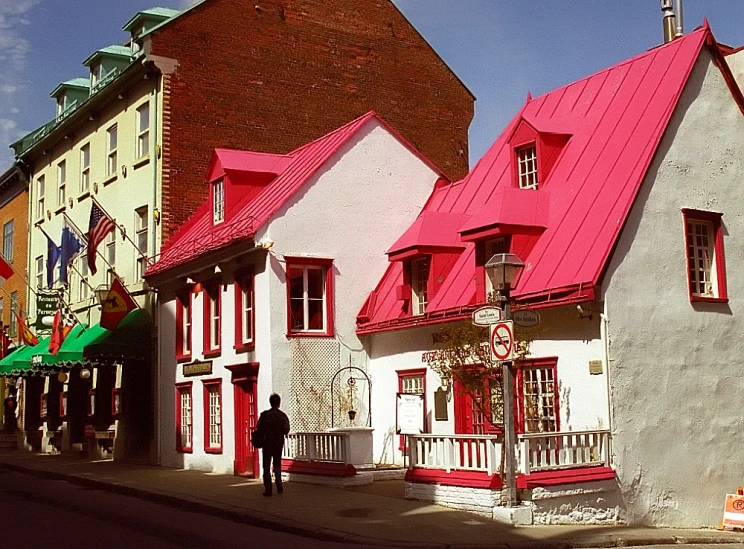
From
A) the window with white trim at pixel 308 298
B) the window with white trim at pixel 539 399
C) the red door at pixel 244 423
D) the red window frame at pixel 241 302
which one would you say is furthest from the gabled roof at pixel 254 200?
the window with white trim at pixel 539 399

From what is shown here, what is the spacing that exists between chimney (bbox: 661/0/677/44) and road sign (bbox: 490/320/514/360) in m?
13.0

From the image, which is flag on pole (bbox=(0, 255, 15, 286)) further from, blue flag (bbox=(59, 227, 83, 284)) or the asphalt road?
the asphalt road

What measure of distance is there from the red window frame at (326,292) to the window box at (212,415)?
3036 millimetres

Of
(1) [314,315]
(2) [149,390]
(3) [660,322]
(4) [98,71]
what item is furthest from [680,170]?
(4) [98,71]

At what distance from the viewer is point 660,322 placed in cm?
1831

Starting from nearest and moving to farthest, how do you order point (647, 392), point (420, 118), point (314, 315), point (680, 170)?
point (647, 392), point (680, 170), point (314, 315), point (420, 118)

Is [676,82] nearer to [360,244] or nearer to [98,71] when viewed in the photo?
[360,244]

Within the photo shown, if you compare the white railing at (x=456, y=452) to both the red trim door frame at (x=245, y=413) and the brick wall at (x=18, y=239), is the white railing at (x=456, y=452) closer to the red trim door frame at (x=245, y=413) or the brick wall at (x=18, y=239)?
the red trim door frame at (x=245, y=413)

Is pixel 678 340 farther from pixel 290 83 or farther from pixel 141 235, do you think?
pixel 141 235

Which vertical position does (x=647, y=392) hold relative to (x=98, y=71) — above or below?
below

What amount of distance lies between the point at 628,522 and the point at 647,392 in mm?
2259

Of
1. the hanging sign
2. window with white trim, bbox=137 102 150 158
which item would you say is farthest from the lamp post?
the hanging sign

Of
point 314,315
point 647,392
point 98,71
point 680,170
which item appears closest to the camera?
point 647,392

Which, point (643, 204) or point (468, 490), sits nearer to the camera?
Result: point (468, 490)
